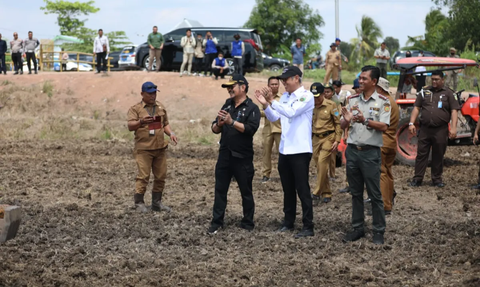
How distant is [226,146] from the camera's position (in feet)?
25.4

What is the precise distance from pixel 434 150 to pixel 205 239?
5.30 metres

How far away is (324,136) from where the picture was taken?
970 cm

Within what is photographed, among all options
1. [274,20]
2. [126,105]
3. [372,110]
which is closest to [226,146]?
[372,110]

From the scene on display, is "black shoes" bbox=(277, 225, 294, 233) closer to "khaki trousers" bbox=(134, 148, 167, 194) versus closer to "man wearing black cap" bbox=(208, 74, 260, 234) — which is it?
"man wearing black cap" bbox=(208, 74, 260, 234)

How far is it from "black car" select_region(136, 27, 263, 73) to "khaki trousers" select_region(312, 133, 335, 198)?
14.0 metres

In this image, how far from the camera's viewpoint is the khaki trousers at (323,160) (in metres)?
9.48

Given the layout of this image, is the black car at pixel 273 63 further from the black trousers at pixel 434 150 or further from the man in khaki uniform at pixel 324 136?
the man in khaki uniform at pixel 324 136

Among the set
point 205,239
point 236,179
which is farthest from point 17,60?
point 205,239

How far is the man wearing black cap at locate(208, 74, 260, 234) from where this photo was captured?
25.1 feet

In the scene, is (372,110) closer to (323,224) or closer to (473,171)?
(323,224)

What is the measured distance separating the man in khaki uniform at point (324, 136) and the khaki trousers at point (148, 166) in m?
2.28

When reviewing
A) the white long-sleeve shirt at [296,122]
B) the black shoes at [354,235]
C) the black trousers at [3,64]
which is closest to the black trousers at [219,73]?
the black trousers at [3,64]

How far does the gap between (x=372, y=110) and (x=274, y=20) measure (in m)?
41.1

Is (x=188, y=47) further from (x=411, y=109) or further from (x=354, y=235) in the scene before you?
(x=354, y=235)
